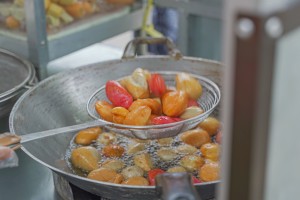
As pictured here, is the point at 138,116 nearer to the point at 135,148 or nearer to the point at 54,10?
the point at 135,148

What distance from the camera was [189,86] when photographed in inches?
37.4

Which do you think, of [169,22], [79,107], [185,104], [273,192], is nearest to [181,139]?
[185,104]

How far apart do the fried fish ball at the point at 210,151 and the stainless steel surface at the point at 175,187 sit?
0.35 meters

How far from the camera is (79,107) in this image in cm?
103

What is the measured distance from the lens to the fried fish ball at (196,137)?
2.98ft

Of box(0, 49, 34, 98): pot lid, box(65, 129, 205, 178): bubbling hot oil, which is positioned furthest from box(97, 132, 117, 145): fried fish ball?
box(0, 49, 34, 98): pot lid

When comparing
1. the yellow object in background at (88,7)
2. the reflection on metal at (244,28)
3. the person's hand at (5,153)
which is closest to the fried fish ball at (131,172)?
the person's hand at (5,153)

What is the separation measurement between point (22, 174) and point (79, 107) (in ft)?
0.64

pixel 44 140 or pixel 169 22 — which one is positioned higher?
pixel 169 22

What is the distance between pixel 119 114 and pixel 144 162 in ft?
0.32

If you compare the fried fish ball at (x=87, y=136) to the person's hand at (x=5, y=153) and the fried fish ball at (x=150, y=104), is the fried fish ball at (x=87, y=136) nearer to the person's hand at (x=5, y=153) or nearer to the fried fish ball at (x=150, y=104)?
the fried fish ball at (x=150, y=104)

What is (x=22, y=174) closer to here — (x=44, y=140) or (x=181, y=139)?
(x=44, y=140)

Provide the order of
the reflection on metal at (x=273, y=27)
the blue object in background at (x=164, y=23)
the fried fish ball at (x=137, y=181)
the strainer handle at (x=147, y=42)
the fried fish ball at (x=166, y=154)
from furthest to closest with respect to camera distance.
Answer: the blue object in background at (x=164, y=23) → the strainer handle at (x=147, y=42) → the fried fish ball at (x=166, y=154) → the fried fish ball at (x=137, y=181) → the reflection on metal at (x=273, y=27)

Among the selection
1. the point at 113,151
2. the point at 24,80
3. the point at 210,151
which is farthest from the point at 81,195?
the point at 24,80
